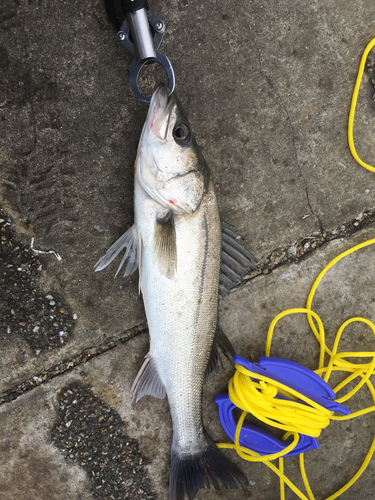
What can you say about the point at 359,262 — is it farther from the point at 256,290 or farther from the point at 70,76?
the point at 70,76

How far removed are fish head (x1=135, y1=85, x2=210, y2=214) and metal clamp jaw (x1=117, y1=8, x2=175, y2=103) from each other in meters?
0.18

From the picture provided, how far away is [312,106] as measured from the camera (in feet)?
8.56

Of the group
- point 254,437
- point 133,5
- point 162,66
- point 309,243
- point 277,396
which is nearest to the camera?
point 133,5

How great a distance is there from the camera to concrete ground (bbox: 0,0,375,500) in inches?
92.9

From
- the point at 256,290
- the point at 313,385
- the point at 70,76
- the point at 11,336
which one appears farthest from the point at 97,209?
the point at 313,385

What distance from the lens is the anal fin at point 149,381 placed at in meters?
2.35

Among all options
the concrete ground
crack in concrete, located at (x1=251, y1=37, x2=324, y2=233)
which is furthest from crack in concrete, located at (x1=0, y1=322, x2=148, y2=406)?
crack in concrete, located at (x1=251, y1=37, x2=324, y2=233)

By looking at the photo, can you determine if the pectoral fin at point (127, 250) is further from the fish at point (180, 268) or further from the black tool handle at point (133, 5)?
the black tool handle at point (133, 5)

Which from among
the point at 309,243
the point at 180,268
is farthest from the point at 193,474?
the point at 309,243

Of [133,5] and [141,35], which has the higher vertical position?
[133,5]

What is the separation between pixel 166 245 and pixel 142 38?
129 centimetres

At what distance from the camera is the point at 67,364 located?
2.54 m

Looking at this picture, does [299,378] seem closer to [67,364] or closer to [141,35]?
[67,364]

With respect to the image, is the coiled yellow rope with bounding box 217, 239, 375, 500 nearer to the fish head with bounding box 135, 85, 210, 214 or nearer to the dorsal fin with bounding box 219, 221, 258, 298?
the dorsal fin with bounding box 219, 221, 258, 298
